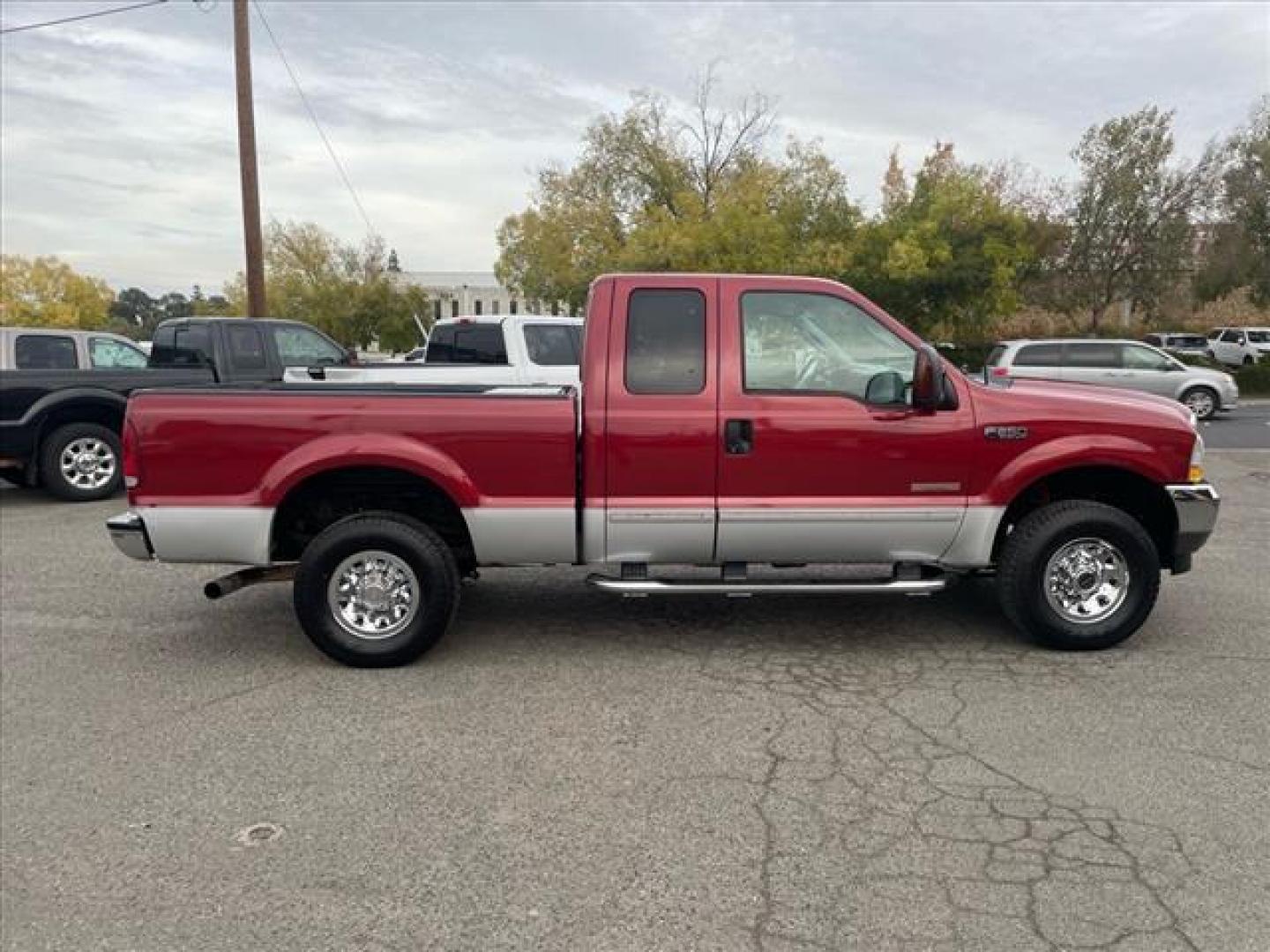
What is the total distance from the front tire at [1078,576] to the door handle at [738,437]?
1.55m

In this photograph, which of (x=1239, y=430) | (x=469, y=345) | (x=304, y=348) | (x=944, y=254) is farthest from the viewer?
(x=944, y=254)

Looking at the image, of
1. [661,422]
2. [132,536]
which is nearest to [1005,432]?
[661,422]

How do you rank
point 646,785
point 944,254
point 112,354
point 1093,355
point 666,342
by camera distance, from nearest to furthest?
point 646,785 < point 666,342 < point 112,354 < point 1093,355 < point 944,254

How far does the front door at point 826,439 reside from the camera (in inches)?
174

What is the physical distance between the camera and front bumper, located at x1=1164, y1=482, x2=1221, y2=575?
4559 millimetres

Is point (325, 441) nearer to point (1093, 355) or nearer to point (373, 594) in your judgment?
point (373, 594)

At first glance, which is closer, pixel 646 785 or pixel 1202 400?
pixel 646 785

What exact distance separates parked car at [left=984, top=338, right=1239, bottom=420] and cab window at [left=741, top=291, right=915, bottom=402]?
1226 cm

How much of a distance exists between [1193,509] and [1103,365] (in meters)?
13.4

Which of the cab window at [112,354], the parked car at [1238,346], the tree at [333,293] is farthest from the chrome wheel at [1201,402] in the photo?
the tree at [333,293]

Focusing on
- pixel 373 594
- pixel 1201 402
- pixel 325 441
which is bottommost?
pixel 373 594

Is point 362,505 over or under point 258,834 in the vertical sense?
over

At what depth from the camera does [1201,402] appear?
17688 mm

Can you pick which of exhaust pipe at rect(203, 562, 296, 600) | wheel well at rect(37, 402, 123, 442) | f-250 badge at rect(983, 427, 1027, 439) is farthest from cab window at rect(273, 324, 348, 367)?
f-250 badge at rect(983, 427, 1027, 439)
